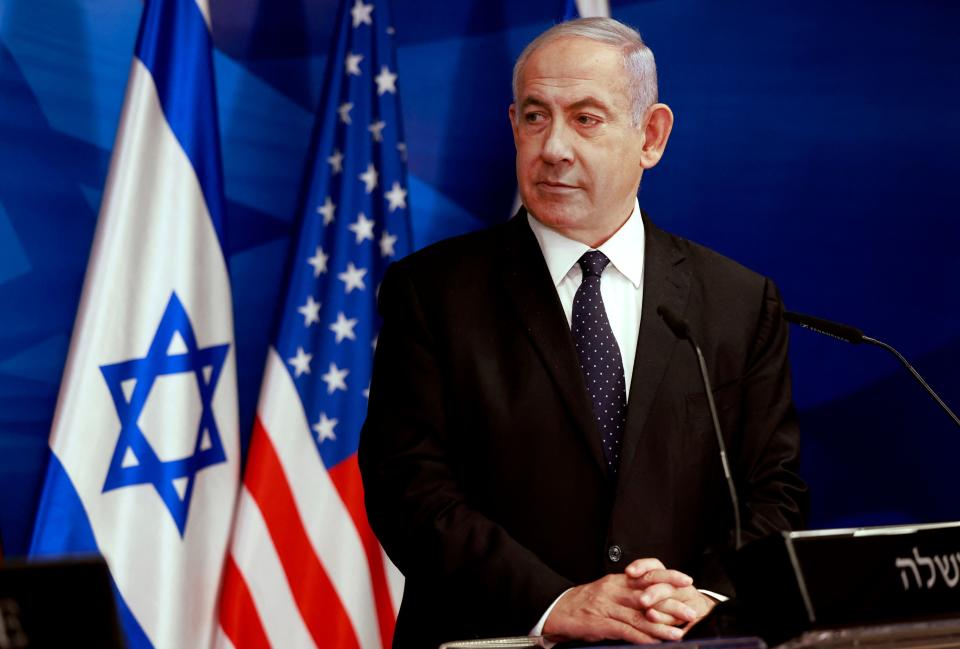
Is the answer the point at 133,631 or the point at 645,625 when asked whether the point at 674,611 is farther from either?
the point at 133,631

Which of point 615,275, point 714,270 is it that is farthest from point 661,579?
point 714,270

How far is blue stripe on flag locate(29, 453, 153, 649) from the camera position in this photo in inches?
114

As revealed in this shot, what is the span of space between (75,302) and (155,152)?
48 cm

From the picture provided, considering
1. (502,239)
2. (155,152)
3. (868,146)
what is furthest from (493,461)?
(868,146)

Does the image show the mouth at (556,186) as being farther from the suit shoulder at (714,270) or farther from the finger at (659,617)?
the finger at (659,617)

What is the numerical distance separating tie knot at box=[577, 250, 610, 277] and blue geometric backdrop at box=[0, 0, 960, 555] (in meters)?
1.21

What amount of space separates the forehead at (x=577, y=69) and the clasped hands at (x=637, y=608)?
3.24 feet

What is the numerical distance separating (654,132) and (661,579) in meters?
1.07

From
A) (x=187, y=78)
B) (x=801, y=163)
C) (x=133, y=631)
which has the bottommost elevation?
(x=133, y=631)

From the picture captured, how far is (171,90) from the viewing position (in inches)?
123

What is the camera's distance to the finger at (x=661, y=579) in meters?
1.99

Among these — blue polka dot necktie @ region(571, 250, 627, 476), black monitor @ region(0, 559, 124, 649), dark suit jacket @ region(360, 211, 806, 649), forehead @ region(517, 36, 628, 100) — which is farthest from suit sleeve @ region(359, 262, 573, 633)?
black monitor @ region(0, 559, 124, 649)

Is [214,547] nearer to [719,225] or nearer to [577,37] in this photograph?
[577,37]

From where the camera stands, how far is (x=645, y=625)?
1978mm
